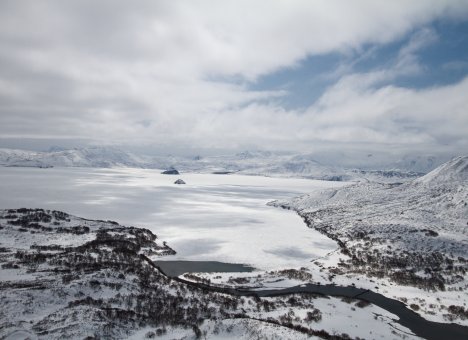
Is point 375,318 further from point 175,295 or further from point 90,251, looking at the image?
point 90,251

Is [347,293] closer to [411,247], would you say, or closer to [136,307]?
[136,307]

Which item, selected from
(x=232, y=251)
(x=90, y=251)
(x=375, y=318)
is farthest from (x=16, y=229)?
(x=375, y=318)

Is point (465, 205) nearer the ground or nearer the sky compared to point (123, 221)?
nearer the sky

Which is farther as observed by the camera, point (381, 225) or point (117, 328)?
point (381, 225)

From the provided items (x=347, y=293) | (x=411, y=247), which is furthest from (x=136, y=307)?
(x=411, y=247)

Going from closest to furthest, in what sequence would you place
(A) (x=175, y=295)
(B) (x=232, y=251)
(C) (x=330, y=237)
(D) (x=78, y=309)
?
(D) (x=78, y=309) → (A) (x=175, y=295) → (B) (x=232, y=251) → (C) (x=330, y=237)

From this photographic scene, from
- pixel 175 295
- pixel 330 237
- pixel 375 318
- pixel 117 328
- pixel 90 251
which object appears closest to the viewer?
pixel 117 328

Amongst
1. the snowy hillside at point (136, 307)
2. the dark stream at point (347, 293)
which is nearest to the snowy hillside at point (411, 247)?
the dark stream at point (347, 293)

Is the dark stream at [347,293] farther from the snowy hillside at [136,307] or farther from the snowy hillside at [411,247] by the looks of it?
the snowy hillside at [411,247]
